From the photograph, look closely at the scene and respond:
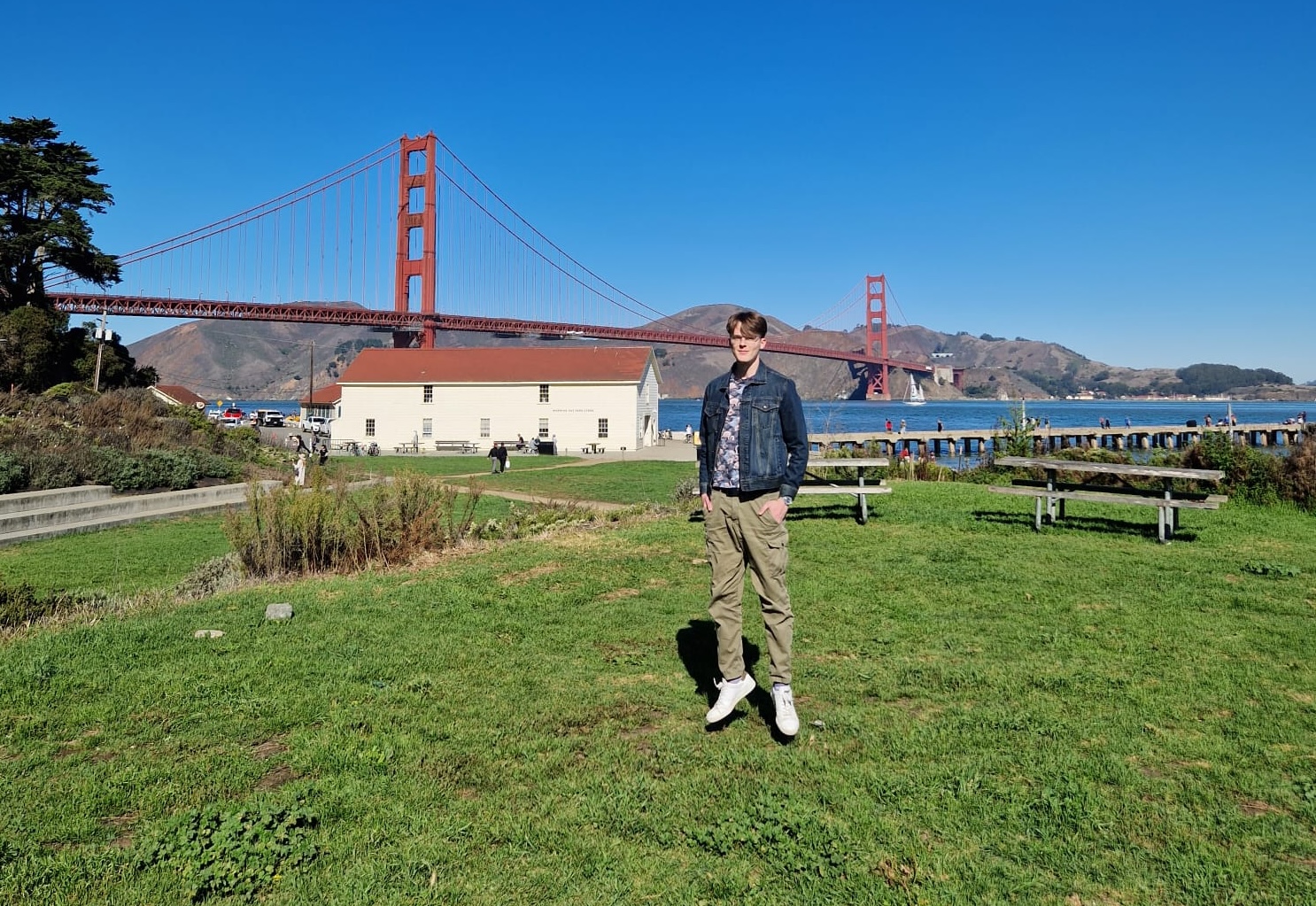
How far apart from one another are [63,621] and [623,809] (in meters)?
5.55

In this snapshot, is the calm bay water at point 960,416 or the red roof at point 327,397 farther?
the calm bay water at point 960,416

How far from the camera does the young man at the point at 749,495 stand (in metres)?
3.96

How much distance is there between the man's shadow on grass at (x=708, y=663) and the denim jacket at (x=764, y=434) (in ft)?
3.68

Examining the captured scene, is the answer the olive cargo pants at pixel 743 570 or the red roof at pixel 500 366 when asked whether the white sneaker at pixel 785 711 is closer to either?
the olive cargo pants at pixel 743 570

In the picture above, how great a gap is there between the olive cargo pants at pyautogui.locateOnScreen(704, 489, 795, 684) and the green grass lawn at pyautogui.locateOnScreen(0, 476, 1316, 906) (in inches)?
15.6

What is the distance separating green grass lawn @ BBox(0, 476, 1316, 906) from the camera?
2.76 m

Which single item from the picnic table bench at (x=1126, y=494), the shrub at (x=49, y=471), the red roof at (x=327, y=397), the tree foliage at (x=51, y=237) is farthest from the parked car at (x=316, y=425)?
the picnic table bench at (x=1126, y=494)

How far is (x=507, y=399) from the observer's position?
45.2 meters

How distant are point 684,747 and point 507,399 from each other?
42.6m

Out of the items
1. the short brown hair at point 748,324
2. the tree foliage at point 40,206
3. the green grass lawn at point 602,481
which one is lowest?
the green grass lawn at point 602,481

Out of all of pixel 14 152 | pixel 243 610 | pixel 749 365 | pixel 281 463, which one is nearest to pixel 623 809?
pixel 749 365

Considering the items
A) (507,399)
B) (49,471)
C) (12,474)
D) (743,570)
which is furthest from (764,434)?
(507,399)

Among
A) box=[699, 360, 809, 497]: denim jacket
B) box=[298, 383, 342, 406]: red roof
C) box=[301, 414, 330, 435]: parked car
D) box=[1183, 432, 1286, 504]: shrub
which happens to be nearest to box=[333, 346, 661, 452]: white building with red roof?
box=[301, 414, 330, 435]: parked car

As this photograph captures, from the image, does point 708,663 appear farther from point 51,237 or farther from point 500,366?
point 500,366
